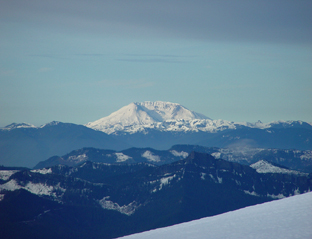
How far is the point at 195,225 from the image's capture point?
87750 millimetres

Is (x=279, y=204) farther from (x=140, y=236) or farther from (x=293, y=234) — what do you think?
(x=140, y=236)

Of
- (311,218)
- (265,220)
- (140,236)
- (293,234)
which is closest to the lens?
(293,234)

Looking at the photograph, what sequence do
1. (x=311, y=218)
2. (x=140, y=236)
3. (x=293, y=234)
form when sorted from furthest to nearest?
(x=140, y=236), (x=311, y=218), (x=293, y=234)

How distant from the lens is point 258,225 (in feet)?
261

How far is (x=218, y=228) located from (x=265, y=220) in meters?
8.15

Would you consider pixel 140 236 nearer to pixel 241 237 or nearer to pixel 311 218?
pixel 241 237

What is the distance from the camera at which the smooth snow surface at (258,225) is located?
73438 millimetres

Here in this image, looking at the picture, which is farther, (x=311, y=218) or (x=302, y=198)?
(x=302, y=198)

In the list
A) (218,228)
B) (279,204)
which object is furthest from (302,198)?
(218,228)

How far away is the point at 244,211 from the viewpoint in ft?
303

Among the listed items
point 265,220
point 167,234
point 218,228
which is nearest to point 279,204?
point 265,220

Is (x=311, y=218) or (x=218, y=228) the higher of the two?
(x=311, y=218)

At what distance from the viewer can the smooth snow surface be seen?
7344 cm

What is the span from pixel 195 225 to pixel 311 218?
21.4 meters
